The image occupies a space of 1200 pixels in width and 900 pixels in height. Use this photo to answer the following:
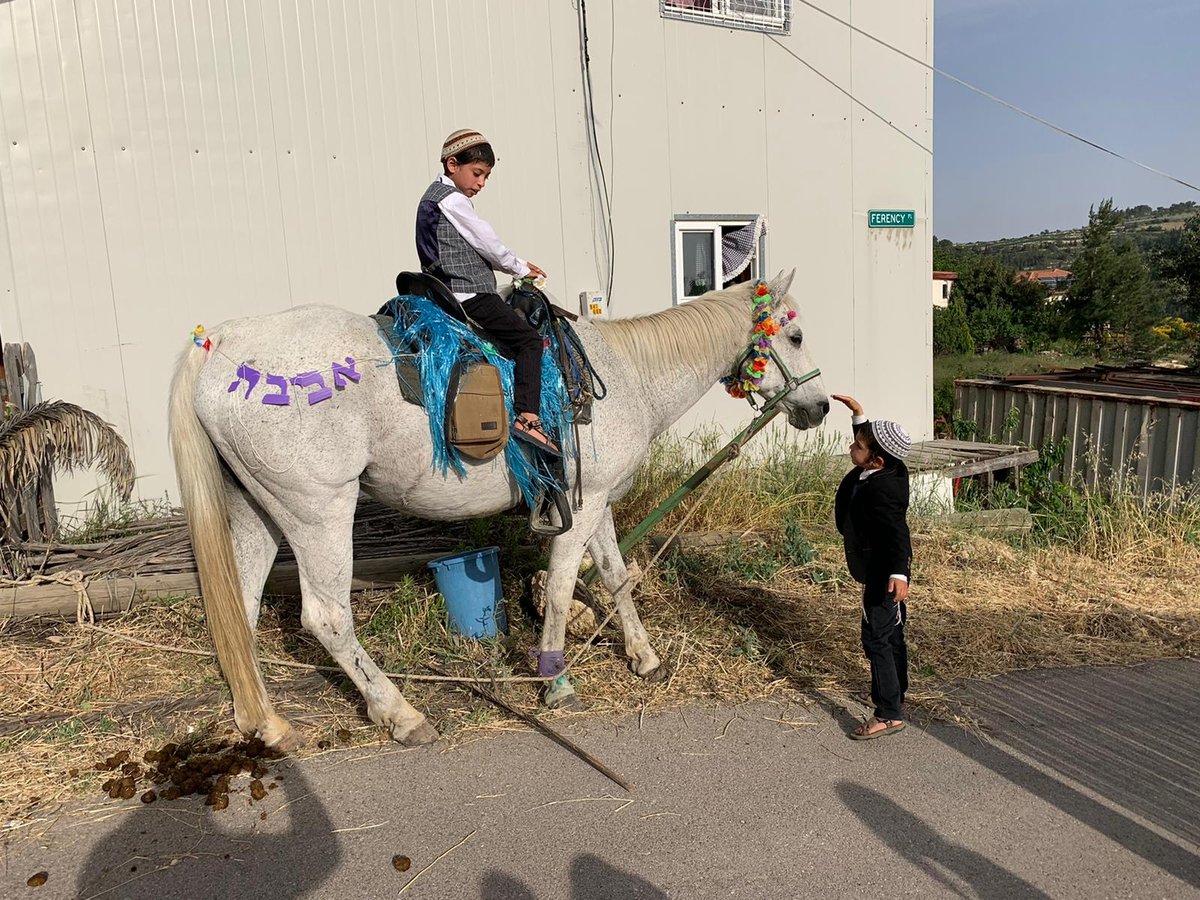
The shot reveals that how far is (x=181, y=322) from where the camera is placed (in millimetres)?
6109

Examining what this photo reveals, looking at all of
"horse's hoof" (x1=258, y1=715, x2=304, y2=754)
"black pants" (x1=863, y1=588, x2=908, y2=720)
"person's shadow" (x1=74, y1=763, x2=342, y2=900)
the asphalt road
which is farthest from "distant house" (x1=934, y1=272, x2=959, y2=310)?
"person's shadow" (x1=74, y1=763, x2=342, y2=900)

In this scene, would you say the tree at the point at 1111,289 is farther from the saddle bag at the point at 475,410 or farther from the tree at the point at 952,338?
the saddle bag at the point at 475,410

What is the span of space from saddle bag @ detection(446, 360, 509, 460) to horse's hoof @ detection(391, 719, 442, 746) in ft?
4.06

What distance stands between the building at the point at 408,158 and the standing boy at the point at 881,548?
383cm

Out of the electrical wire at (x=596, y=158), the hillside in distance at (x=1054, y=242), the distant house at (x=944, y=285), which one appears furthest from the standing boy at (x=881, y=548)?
the hillside in distance at (x=1054, y=242)

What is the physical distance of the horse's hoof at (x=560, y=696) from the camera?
395cm

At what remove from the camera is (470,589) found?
4.54 m

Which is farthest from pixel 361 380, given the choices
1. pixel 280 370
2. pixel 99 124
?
pixel 99 124

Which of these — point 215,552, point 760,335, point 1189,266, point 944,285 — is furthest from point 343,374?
point 944,285

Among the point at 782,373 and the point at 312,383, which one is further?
the point at 782,373

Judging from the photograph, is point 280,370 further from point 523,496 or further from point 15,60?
point 15,60

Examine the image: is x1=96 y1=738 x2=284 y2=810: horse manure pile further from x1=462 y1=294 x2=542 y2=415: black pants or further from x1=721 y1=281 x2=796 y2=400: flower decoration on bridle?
x1=721 y1=281 x2=796 y2=400: flower decoration on bridle

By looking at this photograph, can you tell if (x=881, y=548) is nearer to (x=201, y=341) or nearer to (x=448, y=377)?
(x=448, y=377)

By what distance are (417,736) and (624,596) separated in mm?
1250
